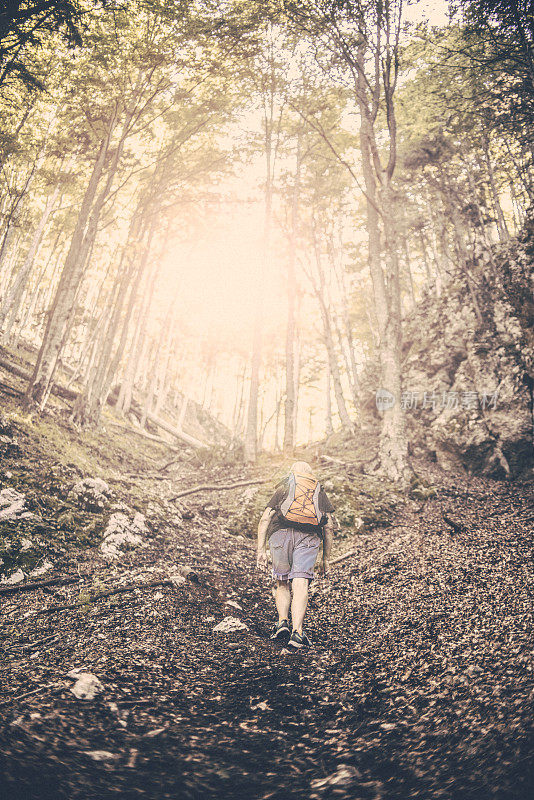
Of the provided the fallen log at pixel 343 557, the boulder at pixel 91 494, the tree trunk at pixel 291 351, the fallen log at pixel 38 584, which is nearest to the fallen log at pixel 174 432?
the tree trunk at pixel 291 351

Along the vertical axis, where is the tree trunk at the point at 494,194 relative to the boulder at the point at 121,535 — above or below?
above

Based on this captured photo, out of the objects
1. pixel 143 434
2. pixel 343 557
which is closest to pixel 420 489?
pixel 343 557

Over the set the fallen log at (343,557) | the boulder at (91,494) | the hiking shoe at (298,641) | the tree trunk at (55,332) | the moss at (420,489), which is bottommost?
the hiking shoe at (298,641)

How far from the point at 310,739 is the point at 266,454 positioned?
36.8 ft

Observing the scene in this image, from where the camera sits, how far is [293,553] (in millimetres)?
3930

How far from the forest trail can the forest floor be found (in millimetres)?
12

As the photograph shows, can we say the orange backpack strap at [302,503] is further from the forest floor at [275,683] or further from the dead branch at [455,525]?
the dead branch at [455,525]

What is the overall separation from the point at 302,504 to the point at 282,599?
0.98m

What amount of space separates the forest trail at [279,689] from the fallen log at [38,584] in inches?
4.8

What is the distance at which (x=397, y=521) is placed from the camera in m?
6.92

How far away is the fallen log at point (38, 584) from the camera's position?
3646mm

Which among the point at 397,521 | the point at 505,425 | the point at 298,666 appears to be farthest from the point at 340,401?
the point at 298,666

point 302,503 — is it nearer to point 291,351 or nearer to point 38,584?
point 38,584

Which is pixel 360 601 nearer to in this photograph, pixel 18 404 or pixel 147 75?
pixel 18 404
